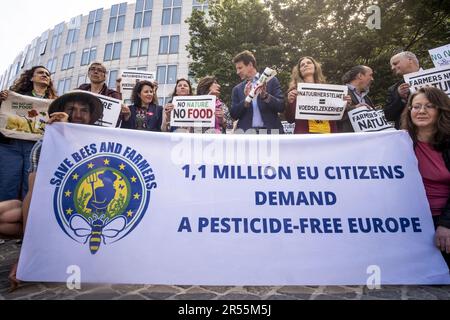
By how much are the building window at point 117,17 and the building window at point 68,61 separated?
5.74 meters

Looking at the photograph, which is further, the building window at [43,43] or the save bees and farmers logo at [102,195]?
the building window at [43,43]

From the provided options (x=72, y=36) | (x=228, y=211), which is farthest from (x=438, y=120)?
(x=72, y=36)

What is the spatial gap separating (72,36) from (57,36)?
342 cm

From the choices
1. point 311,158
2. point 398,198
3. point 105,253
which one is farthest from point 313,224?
point 105,253

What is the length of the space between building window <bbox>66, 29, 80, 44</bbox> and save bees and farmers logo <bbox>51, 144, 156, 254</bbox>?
131 ft

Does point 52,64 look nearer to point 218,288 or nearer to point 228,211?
point 228,211

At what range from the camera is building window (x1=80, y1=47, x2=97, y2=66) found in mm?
34375

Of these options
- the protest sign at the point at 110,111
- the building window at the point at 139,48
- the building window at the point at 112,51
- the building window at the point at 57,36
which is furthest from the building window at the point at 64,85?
the protest sign at the point at 110,111

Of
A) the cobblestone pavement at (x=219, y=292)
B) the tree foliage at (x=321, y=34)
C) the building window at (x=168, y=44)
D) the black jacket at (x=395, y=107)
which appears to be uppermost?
the building window at (x=168, y=44)

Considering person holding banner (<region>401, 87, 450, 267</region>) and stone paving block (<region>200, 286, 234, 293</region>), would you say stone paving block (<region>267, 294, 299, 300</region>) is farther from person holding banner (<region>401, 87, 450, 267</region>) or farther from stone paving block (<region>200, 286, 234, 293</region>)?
person holding banner (<region>401, 87, 450, 267</region>)

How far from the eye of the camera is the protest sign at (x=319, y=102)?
438cm

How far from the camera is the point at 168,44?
32.1 m

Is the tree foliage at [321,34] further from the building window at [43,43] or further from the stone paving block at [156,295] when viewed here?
the building window at [43,43]
